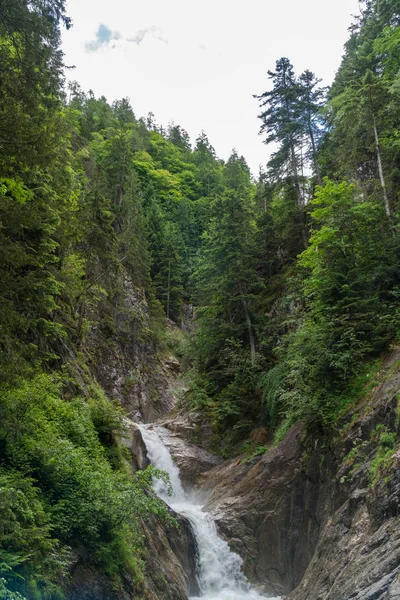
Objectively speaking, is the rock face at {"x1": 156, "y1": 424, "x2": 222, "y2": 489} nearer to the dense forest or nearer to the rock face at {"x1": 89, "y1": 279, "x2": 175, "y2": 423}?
the dense forest

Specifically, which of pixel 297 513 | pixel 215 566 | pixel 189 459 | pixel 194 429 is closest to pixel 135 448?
pixel 215 566

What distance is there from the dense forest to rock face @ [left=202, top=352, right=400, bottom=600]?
48.1 inches

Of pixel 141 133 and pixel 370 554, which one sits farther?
pixel 141 133

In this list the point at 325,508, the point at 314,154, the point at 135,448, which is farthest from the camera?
the point at 314,154

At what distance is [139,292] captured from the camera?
1508 inches

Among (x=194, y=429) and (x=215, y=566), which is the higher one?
(x=194, y=429)

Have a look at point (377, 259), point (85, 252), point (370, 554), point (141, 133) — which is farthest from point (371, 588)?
point (141, 133)

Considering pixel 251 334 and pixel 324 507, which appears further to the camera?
pixel 251 334

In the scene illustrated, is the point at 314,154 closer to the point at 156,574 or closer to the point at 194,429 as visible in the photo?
the point at 194,429

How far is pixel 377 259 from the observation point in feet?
50.2

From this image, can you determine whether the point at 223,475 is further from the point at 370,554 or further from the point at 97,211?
the point at 97,211

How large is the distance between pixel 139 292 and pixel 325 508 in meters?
27.9

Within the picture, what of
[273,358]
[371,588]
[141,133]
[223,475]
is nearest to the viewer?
[371,588]

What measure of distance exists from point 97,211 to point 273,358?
1153cm
